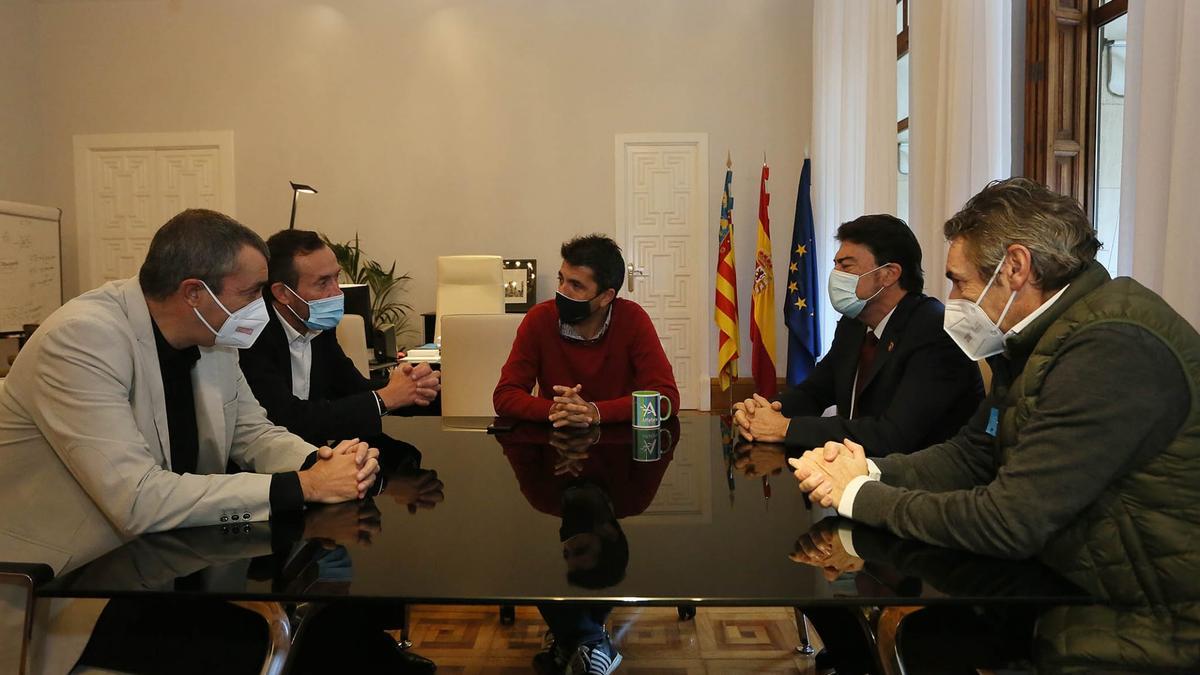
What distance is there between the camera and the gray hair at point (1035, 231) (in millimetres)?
1382

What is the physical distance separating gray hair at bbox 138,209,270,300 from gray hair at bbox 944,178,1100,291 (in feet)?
4.46

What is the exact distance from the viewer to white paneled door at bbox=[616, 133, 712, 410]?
7348 mm

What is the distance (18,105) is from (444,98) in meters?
3.73

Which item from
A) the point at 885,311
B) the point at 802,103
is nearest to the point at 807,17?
the point at 802,103

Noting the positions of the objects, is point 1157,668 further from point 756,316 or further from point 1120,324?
point 756,316

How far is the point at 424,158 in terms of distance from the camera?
24.6ft

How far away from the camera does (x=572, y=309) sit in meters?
2.77

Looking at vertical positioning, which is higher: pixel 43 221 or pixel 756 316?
pixel 43 221

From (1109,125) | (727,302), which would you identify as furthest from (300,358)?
(727,302)

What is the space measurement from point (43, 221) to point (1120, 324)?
832 centimetres

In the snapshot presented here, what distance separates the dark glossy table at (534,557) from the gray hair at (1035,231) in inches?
19.2

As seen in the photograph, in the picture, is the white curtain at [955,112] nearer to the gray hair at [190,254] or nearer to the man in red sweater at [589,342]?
the man in red sweater at [589,342]

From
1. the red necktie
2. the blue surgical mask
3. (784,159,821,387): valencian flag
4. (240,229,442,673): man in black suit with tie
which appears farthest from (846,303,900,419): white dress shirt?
(784,159,821,387): valencian flag

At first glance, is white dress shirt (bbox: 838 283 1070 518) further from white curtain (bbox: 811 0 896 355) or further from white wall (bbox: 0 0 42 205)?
white wall (bbox: 0 0 42 205)
